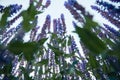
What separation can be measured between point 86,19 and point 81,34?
0.07 meters

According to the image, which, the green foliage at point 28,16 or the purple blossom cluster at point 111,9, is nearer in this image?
the green foliage at point 28,16

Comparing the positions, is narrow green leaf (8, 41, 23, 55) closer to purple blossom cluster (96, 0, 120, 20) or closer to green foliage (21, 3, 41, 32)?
green foliage (21, 3, 41, 32)

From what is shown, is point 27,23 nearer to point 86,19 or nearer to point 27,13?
point 27,13

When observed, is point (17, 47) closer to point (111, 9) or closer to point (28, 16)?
point (28, 16)

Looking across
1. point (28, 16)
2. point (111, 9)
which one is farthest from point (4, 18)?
point (111, 9)

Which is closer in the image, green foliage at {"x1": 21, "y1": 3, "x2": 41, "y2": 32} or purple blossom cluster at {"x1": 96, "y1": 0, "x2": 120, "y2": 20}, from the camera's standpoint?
green foliage at {"x1": 21, "y1": 3, "x2": 41, "y2": 32}

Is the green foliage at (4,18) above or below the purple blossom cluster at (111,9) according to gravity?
above

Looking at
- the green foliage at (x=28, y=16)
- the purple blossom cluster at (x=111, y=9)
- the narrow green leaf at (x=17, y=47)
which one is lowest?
the purple blossom cluster at (x=111, y=9)

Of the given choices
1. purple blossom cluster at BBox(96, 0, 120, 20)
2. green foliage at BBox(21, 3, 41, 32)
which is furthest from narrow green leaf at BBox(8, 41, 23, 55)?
purple blossom cluster at BBox(96, 0, 120, 20)

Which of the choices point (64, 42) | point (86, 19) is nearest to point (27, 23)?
point (86, 19)

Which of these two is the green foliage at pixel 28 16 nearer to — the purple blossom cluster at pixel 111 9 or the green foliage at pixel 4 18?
the green foliage at pixel 4 18


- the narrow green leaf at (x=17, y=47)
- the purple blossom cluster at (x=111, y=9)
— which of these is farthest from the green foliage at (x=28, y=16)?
the purple blossom cluster at (x=111, y=9)

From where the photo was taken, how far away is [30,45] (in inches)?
33.7

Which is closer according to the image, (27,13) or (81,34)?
(81,34)
